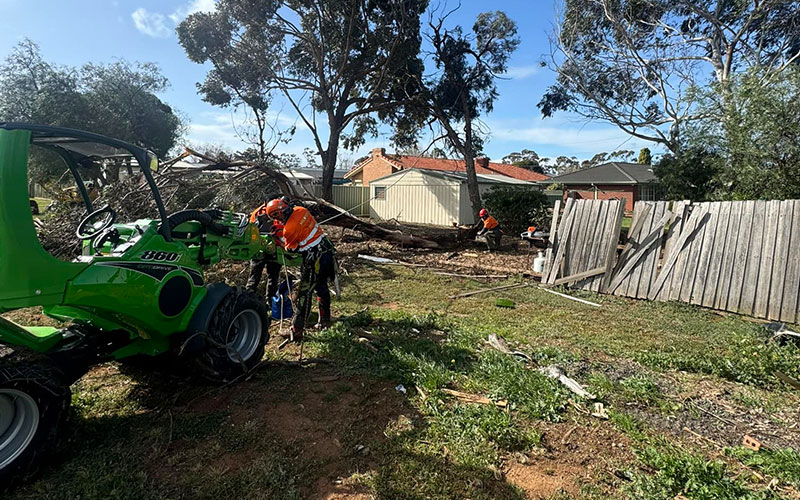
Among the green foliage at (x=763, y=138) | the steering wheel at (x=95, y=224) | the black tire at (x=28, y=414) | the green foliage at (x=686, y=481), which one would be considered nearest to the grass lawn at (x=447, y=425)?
the green foliage at (x=686, y=481)

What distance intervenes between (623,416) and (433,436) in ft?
5.32

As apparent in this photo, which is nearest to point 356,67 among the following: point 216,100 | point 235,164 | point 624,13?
point 216,100

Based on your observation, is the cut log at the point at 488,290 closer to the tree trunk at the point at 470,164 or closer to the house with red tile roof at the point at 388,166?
the tree trunk at the point at 470,164

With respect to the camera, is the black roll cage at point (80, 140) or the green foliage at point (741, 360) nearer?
the black roll cage at point (80, 140)

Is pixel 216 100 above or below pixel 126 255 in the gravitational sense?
above

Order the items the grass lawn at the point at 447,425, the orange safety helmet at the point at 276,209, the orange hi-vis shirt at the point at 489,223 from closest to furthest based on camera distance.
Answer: the grass lawn at the point at 447,425 < the orange safety helmet at the point at 276,209 < the orange hi-vis shirt at the point at 489,223

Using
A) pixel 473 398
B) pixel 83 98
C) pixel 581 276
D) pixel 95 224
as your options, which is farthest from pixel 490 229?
pixel 83 98

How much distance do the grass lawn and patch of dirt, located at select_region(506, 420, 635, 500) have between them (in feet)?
0.04

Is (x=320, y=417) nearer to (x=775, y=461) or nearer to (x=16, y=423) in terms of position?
(x=16, y=423)

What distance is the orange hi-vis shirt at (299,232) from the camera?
17.0ft

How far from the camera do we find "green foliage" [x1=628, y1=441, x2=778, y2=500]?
8.63 ft

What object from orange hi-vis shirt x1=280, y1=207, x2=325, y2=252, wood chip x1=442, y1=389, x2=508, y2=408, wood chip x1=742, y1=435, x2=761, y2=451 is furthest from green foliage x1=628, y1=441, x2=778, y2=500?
orange hi-vis shirt x1=280, y1=207, x2=325, y2=252

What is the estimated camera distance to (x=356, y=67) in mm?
17547

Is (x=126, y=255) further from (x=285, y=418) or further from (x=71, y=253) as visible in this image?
(x=285, y=418)
